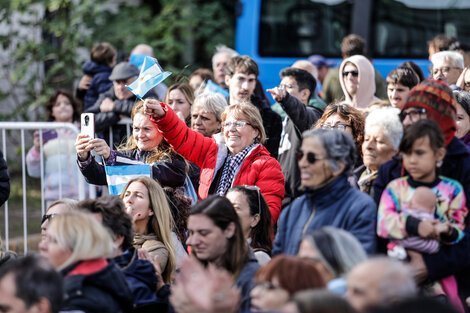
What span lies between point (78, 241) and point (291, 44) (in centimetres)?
822

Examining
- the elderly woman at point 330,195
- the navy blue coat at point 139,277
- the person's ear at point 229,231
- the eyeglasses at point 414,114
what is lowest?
the navy blue coat at point 139,277

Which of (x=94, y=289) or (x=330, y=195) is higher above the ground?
(x=330, y=195)

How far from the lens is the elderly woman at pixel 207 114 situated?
664 cm

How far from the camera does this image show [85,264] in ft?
14.0

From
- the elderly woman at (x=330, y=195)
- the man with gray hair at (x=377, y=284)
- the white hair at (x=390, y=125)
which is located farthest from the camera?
the white hair at (x=390, y=125)

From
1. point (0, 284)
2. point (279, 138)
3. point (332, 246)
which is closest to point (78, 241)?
point (0, 284)

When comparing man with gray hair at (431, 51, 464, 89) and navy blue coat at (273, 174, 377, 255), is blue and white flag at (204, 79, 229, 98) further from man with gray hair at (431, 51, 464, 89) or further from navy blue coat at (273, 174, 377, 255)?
navy blue coat at (273, 174, 377, 255)

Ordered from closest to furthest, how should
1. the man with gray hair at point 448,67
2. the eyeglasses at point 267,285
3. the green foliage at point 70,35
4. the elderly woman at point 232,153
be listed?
1. the eyeglasses at point 267,285
2. the elderly woman at point 232,153
3. the man with gray hair at point 448,67
4. the green foliage at point 70,35

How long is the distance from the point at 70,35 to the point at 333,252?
9.33 meters

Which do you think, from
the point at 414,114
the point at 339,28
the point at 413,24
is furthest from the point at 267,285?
the point at 339,28

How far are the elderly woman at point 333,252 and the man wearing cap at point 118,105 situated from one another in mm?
4195

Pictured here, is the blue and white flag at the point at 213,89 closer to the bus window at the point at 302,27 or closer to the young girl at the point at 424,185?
the young girl at the point at 424,185

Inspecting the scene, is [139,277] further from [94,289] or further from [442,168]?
[442,168]

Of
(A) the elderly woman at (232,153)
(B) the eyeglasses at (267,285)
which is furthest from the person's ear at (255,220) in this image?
(B) the eyeglasses at (267,285)
